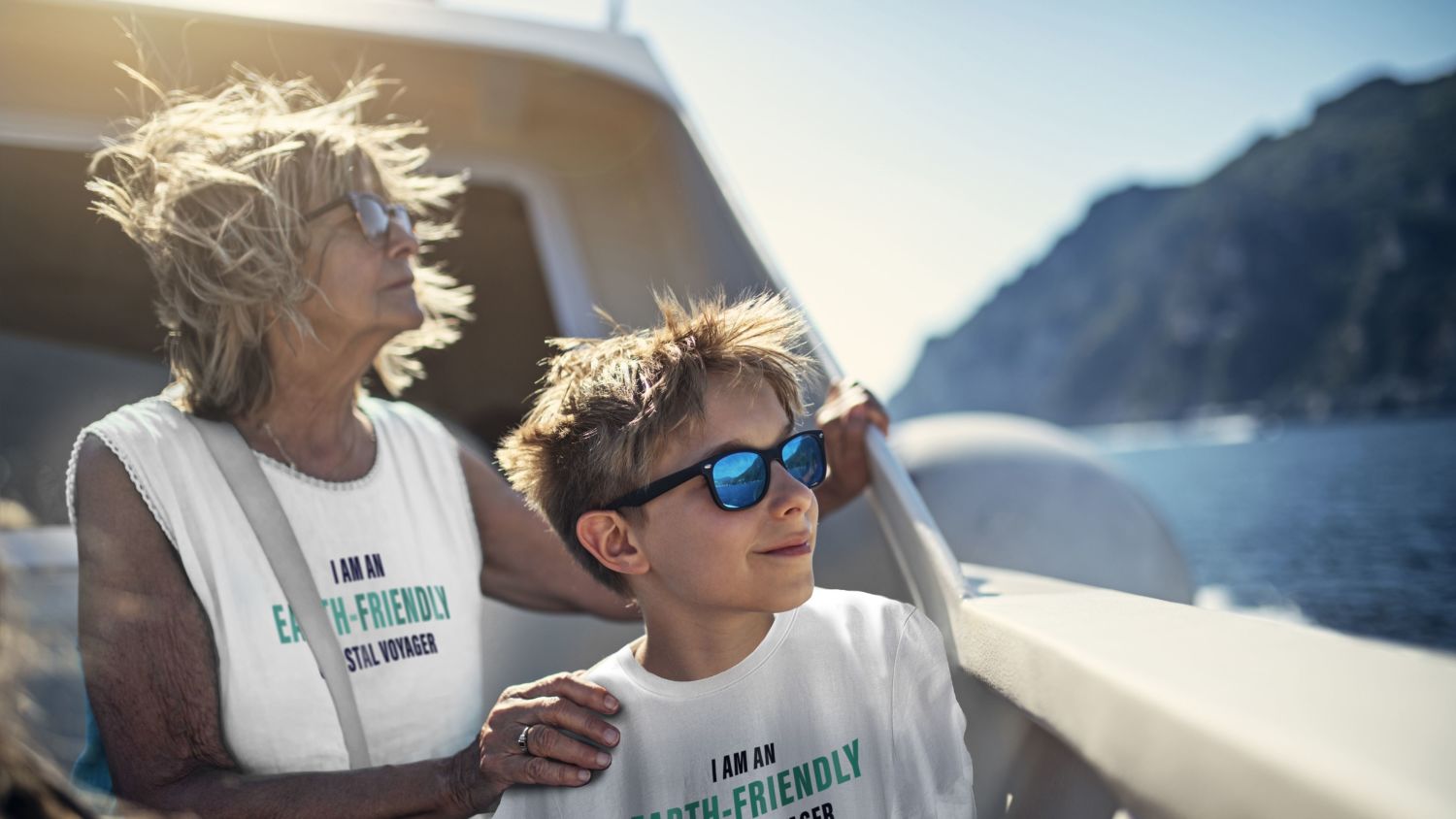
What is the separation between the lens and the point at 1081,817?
1.07m

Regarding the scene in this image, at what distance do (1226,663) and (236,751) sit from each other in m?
1.30

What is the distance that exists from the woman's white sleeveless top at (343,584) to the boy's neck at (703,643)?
51 centimetres

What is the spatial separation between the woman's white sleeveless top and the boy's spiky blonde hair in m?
0.34

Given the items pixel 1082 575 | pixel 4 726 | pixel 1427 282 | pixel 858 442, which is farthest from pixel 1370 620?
pixel 1427 282

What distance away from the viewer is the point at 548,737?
1201 millimetres

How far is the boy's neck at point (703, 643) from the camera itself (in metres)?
1.30

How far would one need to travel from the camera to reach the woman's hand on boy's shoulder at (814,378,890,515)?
71.2 inches

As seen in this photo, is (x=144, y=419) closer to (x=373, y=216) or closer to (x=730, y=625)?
(x=373, y=216)

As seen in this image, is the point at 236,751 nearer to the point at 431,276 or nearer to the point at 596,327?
the point at 431,276

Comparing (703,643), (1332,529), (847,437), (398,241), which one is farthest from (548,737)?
(1332,529)

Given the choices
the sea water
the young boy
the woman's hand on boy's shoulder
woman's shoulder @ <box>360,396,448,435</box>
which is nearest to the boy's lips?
the young boy

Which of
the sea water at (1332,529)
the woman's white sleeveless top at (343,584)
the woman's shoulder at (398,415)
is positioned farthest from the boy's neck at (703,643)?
the sea water at (1332,529)

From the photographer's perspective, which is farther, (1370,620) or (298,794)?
(1370,620)

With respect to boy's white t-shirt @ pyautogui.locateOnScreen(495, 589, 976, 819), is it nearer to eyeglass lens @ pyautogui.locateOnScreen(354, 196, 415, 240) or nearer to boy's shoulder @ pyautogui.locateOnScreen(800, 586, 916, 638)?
boy's shoulder @ pyautogui.locateOnScreen(800, 586, 916, 638)
